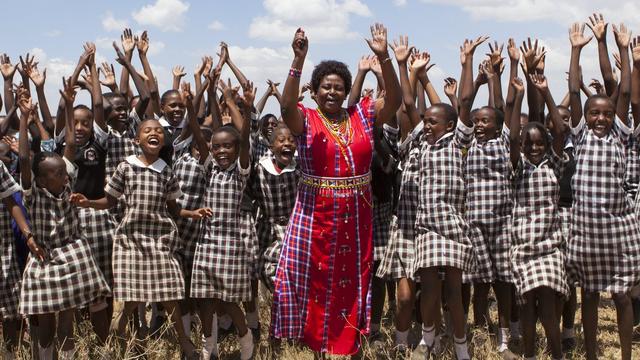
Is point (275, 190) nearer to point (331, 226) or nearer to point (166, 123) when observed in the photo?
point (331, 226)

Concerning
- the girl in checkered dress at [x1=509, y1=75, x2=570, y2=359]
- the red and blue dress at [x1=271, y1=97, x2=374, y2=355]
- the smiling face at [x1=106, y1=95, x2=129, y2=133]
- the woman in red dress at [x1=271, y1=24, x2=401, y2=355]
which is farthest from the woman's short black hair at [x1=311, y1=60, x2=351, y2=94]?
the smiling face at [x1=106, y1=95, x2=129, y2=133]

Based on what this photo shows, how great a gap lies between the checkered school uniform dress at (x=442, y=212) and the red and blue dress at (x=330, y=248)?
0.46 meters

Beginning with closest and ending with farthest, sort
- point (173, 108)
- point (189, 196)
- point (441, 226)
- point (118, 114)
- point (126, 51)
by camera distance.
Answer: point (441, 226) → point (189, 196) → point (118, 114) → point (173, 108) → point (126, 51)

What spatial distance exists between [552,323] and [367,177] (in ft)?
5.63

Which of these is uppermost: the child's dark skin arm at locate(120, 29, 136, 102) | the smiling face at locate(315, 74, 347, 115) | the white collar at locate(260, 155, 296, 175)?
the child's dark skin arm at locate(120, 29, 136, 102)

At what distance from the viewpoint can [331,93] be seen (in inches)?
178

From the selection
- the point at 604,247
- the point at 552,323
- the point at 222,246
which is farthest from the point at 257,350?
the point at 604,247

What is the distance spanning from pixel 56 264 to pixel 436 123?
112 inches

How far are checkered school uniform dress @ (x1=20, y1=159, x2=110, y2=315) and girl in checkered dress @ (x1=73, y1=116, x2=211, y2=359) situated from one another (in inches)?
8.4

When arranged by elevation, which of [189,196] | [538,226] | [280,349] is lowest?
[280,349]

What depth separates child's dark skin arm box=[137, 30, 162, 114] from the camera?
242 inches

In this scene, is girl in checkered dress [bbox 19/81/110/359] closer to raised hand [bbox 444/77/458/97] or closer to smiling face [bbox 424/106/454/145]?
smiling face [bbox 424/106/454/145]

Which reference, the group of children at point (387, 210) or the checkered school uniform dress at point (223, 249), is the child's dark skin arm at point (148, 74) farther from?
the checkered school uniform dress at point (223, 249)

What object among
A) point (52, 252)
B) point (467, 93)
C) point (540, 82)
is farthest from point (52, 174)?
point (540, 82)
